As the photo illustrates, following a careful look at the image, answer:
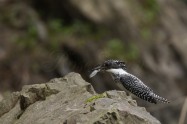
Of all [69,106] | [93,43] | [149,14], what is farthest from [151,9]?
[69,106]

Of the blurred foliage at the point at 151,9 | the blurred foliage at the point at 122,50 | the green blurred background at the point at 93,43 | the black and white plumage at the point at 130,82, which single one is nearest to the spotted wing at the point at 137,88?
the black and white plumage at the point at 130,82

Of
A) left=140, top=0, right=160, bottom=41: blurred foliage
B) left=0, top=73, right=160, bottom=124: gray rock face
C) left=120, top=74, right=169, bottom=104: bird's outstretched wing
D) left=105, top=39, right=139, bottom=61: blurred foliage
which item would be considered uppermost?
left=140, top=0, right=160, bottom=41: blurred foliage

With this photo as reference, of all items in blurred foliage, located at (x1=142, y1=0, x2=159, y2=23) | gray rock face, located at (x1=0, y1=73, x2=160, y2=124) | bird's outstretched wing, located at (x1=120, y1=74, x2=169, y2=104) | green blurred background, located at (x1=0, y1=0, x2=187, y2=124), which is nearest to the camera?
gray rock face, located at (x1=0, y1=73, x2=160, y2=124)

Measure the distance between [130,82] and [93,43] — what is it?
23.8 feet

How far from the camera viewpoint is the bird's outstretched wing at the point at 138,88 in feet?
24.5

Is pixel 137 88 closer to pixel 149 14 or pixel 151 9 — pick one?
pixel 149 14

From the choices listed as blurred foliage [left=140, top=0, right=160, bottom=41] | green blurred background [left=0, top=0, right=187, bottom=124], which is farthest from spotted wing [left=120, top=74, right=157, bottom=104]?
blurred foliage [left=140, top=0, right=160, bottom=41]

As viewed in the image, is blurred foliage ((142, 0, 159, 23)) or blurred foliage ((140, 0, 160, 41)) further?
blurred foliage ((142, 0, 159, 23))

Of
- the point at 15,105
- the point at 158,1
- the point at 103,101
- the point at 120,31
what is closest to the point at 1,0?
the point at 120,31

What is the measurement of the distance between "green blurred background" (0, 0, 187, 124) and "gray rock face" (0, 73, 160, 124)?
271 inches

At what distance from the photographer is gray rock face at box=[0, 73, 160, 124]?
17.0ft

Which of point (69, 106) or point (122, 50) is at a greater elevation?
point (122, 50)

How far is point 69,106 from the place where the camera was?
587cm

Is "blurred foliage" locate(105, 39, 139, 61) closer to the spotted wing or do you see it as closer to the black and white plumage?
the black and white plumage
